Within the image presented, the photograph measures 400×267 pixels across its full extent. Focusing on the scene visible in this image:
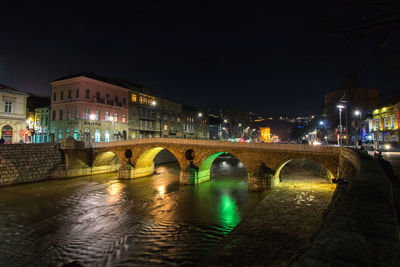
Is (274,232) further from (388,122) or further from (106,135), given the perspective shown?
(388,122)

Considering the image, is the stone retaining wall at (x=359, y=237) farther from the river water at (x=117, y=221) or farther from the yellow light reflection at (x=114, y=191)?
the yellow light reflection at (x=114, y=191)

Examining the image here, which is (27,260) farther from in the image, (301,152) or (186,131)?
(186,131)

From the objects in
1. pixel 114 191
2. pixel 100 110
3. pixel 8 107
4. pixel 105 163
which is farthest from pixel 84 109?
pixel 114 191


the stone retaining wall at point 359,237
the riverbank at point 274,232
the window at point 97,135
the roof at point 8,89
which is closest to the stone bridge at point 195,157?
the riverbank at point 274,232

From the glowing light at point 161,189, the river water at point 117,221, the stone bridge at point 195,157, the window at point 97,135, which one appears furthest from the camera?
the window at point 97,135

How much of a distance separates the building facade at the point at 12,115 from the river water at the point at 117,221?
12198mm

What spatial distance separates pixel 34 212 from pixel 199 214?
1175 cm

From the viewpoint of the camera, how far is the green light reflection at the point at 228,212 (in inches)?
526

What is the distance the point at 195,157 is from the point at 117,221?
11.6 metres

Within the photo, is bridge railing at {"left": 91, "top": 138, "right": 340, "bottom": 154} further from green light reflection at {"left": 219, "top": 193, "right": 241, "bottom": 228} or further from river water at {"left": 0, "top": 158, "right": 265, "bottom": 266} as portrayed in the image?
green light reflection at {"left": 219, "top": 193, "right": 241, "bottom": 228}

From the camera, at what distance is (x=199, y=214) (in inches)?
583

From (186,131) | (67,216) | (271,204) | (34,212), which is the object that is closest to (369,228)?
(271,204)

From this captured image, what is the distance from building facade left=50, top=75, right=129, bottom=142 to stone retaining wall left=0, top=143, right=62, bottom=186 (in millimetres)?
6877

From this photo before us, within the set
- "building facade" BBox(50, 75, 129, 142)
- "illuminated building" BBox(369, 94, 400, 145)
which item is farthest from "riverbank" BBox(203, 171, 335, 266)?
"illuminated building" BBox(369, 94, 400, 145)
